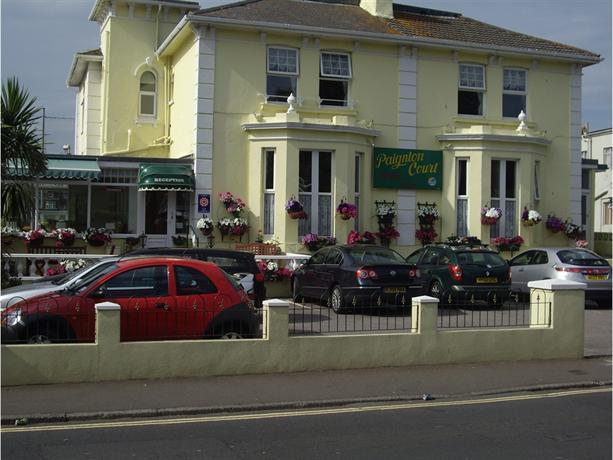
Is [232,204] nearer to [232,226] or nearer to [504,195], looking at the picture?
[232,226]

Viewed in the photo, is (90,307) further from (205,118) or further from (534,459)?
(205,118)

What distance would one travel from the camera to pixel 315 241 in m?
21.8

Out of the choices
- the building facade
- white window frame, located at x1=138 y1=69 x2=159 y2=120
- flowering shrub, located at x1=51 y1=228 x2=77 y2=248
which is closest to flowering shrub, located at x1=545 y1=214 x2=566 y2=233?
the building facade

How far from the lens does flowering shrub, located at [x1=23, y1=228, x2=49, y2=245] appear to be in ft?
65.5

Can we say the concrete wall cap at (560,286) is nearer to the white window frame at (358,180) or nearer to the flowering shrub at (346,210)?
the flowering shrub at (346,210)

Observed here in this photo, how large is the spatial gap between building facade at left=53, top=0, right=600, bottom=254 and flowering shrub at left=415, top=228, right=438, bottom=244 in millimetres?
181

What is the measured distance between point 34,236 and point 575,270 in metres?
13.6

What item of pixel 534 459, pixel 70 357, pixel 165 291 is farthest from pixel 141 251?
pixel 534 459

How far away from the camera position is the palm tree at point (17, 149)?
14.3m

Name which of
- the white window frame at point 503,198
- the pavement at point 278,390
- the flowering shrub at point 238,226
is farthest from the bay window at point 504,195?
the pavement at point 278,390

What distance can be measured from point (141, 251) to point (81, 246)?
→ 7070 mm

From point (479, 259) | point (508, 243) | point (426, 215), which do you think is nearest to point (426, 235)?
point (426, 215)

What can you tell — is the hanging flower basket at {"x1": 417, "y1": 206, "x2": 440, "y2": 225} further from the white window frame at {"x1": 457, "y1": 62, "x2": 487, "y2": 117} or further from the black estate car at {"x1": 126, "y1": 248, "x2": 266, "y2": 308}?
the black estate car at {"x1": 126, "y1": 248, "x2": 266, "y2": 308}

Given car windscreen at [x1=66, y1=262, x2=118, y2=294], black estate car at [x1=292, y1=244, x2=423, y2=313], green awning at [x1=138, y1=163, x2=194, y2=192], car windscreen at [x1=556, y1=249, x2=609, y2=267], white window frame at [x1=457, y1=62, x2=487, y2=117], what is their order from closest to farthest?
car windscreen at [x1=66, y1=262, x2=118, y2=294]
black estate car at [x1=292, y1=244, x2=423, y2=313]
car windscreen at [x1=556, y1=249, x2=609, y2=267]
green awning at [x1=138, y1=163, x2=194, y2=192]
white window frame at [x1=457, y1=62, x2=487, y2=117]
